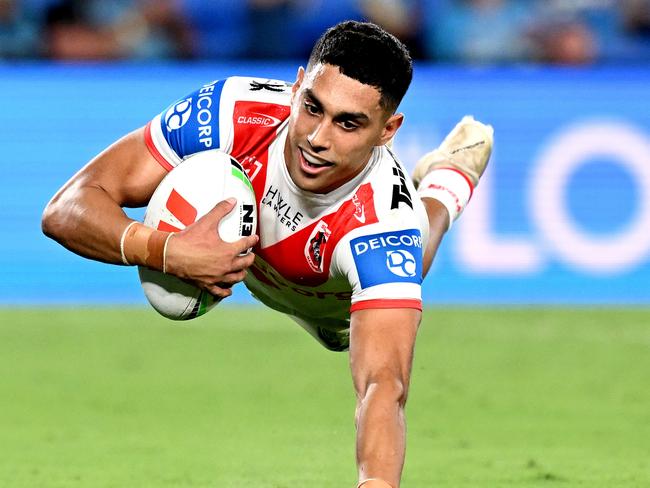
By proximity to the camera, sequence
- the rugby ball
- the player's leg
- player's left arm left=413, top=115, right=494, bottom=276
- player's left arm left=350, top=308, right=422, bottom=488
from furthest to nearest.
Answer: player's left arm left=413, top=115, right=494, bottom=276 → the player's leg → the rugby ball → player's left arm left=350, top=308, right=422, bottom=488

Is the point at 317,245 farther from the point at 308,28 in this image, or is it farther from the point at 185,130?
the point at 308,28

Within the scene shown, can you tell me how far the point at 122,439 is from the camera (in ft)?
21.9

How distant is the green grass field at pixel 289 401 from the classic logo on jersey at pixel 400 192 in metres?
1.33

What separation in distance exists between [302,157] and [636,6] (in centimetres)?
797

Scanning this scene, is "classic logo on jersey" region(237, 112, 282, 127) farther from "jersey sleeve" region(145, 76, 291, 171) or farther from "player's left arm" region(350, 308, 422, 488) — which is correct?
"player's left arm" region(350, 308, 422, 488)

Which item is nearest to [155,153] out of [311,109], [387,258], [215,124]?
[215,124]

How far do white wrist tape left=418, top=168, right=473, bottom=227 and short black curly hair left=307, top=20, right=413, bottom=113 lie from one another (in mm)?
1786

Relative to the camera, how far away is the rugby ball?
5.07 m

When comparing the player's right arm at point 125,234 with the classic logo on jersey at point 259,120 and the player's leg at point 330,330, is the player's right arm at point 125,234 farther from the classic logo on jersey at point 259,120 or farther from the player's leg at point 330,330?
the player's leg at point 330,330

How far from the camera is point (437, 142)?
11273mm

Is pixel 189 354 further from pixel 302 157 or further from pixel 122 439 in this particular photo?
pixel 302 157

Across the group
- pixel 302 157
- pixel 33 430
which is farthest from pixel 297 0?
pixel 302 157

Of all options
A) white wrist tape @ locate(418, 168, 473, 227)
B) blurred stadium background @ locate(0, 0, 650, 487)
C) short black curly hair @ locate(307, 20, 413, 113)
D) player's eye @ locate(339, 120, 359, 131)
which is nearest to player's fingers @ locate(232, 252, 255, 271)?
player's eye @ locate(339, 120, 359, 131)

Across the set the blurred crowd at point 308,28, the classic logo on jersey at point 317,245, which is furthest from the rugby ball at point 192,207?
the blurred crowd at point 308,28
